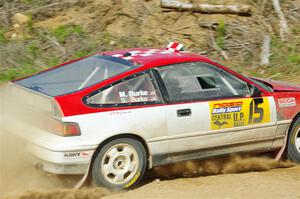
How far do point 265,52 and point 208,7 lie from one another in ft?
5.75

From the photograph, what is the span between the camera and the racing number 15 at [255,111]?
6.70 m

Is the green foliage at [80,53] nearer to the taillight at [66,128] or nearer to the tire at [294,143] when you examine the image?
the tire at [294,143]

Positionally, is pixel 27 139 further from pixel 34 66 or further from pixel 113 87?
pixel 34 66

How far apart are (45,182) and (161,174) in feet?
4.81

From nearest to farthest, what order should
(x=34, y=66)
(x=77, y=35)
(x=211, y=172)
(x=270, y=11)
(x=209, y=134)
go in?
(x=209, y=134) < (x=211, y=172) < (x=34, y=66) < (x=77, y=35) < (x=270, y=11)

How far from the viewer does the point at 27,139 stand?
5.88 meters

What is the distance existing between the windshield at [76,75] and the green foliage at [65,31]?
4984mm

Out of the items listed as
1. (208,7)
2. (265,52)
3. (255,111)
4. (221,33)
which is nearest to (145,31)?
(208,7)

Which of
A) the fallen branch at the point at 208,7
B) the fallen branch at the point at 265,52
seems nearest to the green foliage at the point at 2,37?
the fallen branch at the point at 208,7

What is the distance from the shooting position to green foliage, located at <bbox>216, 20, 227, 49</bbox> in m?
12.1

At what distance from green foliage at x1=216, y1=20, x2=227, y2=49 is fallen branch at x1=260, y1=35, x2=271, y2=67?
0.86m

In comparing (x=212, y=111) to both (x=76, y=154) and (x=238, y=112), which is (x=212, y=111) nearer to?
(x=238, y=112)

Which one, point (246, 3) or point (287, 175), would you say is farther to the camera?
point (246, 3)

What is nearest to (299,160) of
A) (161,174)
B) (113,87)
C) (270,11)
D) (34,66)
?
(161,174)
